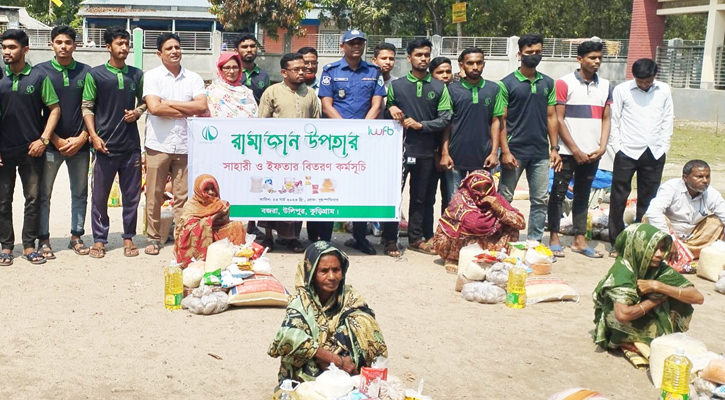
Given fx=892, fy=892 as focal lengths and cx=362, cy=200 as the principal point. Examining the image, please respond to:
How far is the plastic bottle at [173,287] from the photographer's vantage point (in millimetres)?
6949

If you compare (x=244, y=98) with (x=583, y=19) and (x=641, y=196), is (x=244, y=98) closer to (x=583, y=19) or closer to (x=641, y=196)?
(x=641, y=196)

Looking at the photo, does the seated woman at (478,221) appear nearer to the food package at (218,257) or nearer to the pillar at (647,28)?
the food package at (218,257)

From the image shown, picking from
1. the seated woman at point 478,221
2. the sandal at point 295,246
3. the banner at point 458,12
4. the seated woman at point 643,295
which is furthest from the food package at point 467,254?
the banner at point 458,12

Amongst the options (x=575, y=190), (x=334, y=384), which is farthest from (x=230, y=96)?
(x=334, y=384)

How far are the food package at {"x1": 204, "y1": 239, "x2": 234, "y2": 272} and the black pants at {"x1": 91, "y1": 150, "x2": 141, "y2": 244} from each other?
1751 mm

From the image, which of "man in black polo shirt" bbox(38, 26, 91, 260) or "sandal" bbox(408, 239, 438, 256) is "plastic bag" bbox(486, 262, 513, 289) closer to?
"sandal" bbox(408, 239, 438, 256)

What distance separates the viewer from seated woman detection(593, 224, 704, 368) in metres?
5.87

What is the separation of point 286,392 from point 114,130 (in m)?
4.62

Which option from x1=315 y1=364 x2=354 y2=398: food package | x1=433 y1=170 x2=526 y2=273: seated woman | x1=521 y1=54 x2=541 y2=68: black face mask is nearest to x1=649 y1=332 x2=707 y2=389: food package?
x1=315 y1=364 x2=354 y2=398: food package

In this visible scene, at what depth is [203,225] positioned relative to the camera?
7.83m

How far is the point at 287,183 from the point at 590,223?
3.65 metres

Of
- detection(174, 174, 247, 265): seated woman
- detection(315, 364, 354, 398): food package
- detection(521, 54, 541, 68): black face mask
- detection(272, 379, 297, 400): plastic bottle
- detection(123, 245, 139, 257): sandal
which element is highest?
detection(521, 54, 541, 68): black face mask

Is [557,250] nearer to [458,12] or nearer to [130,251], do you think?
[130,251]

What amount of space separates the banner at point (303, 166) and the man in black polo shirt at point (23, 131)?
141cm
